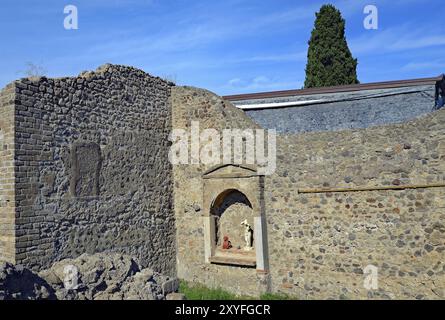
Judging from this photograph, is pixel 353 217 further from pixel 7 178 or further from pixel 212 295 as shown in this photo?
pixel 7 178

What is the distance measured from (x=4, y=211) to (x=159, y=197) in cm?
372

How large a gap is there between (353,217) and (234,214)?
2812 millimetres

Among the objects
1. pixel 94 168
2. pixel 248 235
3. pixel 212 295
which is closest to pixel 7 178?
pixel 94 168

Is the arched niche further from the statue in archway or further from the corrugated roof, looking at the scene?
the corrugated roof

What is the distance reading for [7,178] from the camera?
679 cm

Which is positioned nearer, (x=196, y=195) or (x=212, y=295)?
(x=212, y=295)

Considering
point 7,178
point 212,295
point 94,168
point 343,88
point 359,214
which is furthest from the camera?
point 343,88

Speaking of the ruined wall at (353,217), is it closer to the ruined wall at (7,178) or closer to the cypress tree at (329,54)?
the ruined wall at (7,178)

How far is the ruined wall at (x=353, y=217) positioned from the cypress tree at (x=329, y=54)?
951cm

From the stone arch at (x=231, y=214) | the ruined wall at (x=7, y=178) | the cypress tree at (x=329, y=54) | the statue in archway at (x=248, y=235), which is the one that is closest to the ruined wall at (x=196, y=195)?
the stone arch at (x=231, y=214)

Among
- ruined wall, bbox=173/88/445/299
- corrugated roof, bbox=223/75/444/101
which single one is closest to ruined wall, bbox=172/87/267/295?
ruined wall, bbox=173/88/445/299

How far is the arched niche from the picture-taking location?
8.65 metres

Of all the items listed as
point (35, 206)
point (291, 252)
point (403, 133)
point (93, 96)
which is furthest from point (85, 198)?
point (403, 133)
